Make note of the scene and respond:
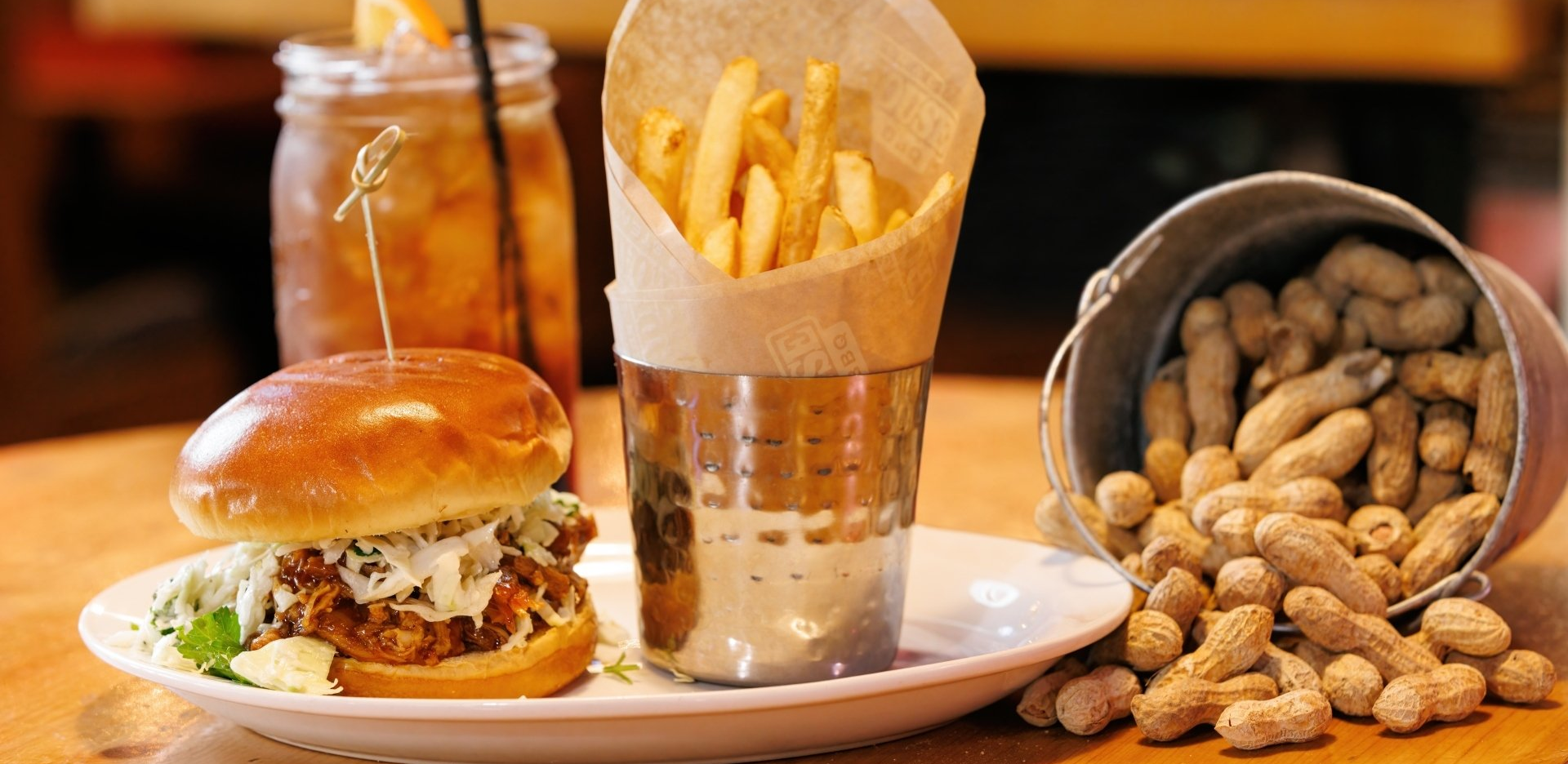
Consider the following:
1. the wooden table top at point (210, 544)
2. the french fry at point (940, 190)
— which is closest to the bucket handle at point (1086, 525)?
the wooden table top at point (210, 544)

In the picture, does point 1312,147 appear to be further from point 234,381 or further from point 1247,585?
point 234,381

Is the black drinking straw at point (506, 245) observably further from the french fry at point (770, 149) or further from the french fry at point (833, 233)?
the french fry at point (833, 233)

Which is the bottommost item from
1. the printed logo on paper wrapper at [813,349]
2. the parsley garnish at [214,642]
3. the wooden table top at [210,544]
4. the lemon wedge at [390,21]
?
the wooden table top at [210,544]

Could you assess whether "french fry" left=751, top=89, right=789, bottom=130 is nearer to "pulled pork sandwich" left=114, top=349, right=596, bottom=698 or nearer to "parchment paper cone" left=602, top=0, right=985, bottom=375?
"parchment paper cone" left=602, top=0, right=985, bottom=375

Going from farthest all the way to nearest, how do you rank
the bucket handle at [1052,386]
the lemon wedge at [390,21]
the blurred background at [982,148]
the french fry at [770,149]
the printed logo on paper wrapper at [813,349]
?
1. the blurred background at [982,148]
2. the lemon wedge at [390,21]
3. the bucket handle at [1052,386]
4. the french fry at [770,149]
5. the printed logo on paper wrapper at [813,349]

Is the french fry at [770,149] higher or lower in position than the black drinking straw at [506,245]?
higher

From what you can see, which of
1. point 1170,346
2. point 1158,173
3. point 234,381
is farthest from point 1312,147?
point 234,381

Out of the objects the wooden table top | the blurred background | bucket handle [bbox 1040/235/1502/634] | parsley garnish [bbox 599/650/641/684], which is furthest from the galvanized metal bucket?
the blurred background
